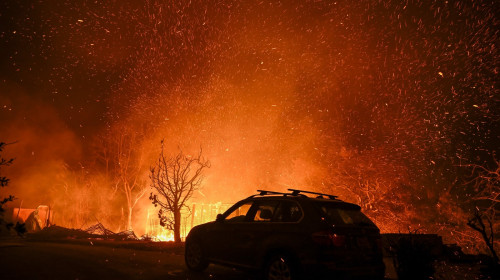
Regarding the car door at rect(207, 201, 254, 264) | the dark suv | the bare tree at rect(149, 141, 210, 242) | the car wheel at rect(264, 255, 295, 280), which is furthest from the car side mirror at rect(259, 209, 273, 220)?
the bare tree at rect(149, 141, 210, 242)

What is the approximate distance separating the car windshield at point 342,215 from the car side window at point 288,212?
0.42 metres

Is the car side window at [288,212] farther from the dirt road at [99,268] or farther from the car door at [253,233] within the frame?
the dirt road at [99,268]

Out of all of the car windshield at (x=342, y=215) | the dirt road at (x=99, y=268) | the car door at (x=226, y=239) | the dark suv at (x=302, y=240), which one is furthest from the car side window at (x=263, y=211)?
the dirt road at (x=99, y=268)

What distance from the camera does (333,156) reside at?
75.7 feet

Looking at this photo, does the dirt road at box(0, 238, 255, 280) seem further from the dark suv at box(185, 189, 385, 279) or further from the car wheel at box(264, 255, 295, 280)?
the car wheel at box(264, 255, 295, 280)

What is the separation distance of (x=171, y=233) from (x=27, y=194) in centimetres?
1893

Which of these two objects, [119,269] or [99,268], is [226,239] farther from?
[99,268]

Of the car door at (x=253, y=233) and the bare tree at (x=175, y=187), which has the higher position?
the bare tree at (x=175, y=187)

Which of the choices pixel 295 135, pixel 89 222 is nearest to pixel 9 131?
pixel 89 222

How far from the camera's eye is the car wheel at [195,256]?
732cm

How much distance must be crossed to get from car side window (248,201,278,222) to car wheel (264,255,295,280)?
2.34 ft

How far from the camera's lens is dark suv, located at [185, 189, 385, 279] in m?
5.11

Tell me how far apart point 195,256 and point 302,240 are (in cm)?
311

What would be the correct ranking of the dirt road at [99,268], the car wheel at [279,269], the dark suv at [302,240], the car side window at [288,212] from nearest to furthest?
the dark suv at [302,240] → the car wheel at [279,269] → the car side window at [288,212] → the dirt road at [99,268]
